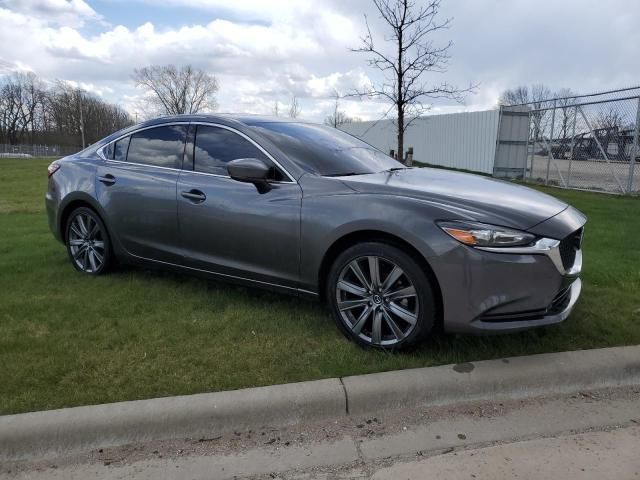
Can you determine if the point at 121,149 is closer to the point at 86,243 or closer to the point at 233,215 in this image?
the point at 86,243

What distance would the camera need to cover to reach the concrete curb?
271 cm

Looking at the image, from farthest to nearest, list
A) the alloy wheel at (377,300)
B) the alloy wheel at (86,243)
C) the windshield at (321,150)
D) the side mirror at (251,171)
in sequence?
the alloy wheel at (86,243) → the windshield at (321,150) → the side mirror at (251,171) → the alloy wheel at (377,300)

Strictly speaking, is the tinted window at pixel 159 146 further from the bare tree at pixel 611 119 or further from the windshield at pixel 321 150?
the bare tree at pixel 611 119

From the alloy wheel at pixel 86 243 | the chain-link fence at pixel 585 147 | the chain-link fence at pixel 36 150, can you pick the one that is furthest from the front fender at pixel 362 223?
the chain-link fence at pixel 36 150

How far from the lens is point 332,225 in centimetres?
347

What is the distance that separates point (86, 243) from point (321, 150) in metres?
2.56

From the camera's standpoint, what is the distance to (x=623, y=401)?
10.0 feet

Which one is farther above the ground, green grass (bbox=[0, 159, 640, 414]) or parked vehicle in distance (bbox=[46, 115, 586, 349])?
parked vehicle in distance (bbox=[46, 115, 586, 349])

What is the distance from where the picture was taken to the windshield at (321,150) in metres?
3.94

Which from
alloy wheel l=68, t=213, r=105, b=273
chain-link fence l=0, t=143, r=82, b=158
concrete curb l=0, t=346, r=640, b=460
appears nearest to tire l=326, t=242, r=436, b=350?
concrete curb l=0, t=346, r=640, b=460

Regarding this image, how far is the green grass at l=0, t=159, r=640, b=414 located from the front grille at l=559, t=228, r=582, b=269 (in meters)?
0.62

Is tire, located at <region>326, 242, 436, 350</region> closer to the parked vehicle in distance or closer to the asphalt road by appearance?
the parked vehicle in distance

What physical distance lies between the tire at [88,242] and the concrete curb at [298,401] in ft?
8.01

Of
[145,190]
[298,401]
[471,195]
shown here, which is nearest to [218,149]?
[145,190]
